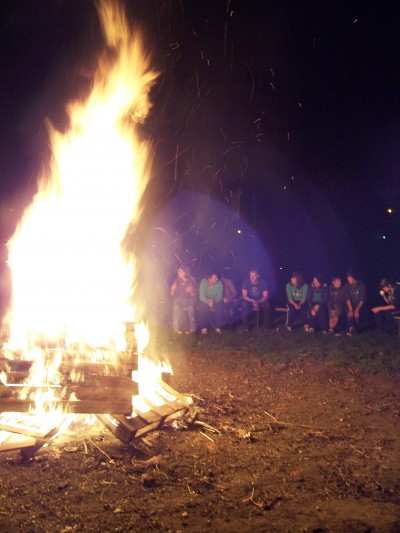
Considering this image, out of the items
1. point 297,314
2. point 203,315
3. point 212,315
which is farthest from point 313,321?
point 203,315

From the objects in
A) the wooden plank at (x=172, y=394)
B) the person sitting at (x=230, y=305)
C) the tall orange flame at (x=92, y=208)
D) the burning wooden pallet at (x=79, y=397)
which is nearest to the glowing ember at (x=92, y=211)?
the tall orange flame at (x=92, y=208)

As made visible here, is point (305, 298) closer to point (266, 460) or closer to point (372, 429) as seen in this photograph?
point (372, 429)

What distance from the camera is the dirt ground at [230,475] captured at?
11.9 ft

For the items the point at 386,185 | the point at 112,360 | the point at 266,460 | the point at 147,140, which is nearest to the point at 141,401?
the point at 112,360

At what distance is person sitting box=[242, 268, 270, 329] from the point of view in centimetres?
1250

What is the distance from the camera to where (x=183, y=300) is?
12.2 meters

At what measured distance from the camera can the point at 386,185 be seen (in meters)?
25.1

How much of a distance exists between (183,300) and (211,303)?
77cm

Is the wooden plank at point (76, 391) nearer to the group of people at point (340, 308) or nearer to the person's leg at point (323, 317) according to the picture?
the group of people at point (340, 308)

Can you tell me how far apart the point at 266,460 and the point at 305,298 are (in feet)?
26.3

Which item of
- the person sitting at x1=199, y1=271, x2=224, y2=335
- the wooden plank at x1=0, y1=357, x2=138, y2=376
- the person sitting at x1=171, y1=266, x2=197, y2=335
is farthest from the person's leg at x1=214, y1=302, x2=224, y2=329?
the wooden plank at x1=0, y1=357, x2=138, y2=376

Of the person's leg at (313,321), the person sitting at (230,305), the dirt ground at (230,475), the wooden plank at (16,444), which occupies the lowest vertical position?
the dirt ground at (230,475)

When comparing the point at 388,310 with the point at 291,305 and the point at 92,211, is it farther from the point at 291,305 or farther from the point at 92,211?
the point at 92,211

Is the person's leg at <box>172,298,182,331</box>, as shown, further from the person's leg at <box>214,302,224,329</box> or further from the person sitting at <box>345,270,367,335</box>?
the person sitting at <box>345,270,367,335</box>
